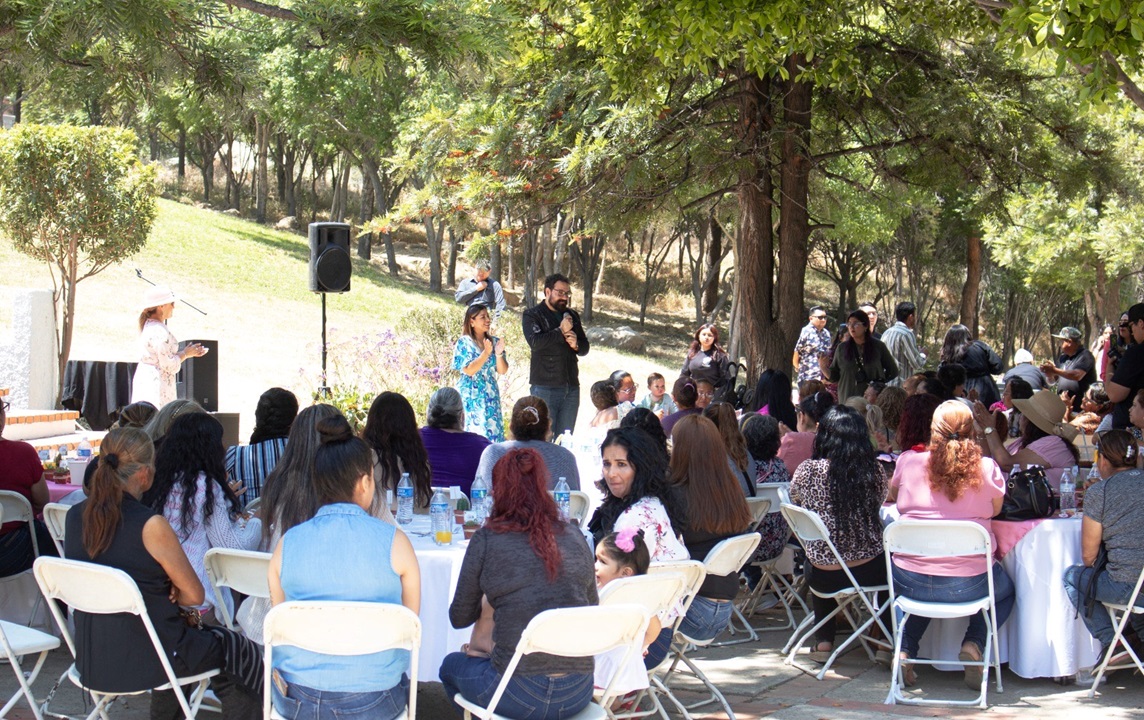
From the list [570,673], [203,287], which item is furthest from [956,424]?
[203,287]

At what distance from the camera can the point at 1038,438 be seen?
7242 mm

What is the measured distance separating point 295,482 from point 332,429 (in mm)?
231

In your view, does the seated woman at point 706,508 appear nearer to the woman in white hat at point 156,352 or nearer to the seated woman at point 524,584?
the seated woman at point 524,584

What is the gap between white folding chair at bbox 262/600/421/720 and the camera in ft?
11.7

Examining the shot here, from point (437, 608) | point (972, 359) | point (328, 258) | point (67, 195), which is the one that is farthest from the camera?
point (67, 195)

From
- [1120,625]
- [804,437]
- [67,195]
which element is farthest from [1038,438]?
[67,195]

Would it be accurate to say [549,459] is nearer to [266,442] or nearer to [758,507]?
[758,507]

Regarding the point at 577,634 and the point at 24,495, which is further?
the point at 24,495

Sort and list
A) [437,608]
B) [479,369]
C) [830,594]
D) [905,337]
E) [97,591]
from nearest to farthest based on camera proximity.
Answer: [97,591]
[437,608]
[830,594]
[479,369]
[905,337]

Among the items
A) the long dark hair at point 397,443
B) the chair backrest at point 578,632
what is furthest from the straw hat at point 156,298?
the chair backrest at point 578,632

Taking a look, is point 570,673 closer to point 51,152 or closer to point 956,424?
point 956,424

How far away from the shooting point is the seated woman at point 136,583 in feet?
13.5

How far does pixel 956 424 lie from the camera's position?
557 centimetres

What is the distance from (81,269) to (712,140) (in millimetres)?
21568
